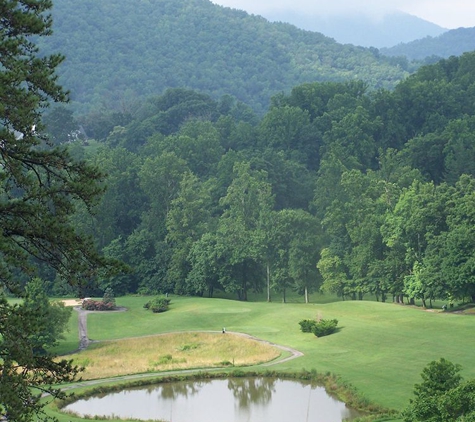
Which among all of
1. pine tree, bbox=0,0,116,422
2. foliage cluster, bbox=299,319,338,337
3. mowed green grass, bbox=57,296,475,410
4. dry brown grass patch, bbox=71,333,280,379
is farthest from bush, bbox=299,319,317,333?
pine tree, bbox=0,0,116,422

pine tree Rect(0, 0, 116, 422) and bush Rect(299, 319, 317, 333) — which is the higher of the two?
pine tree Rect(0, 0, 116, 422)

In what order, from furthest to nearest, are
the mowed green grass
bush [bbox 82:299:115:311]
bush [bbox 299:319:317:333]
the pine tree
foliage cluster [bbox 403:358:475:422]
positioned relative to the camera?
1. bush [bbox 82:299:115:311]
2. bush [bbox 299:319:317:333]
3. the mowed green grass
4. foliage cluster [bbox 403:358:475:422]
5. the pine tree

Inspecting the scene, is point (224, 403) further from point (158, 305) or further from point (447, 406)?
point (158, 305)

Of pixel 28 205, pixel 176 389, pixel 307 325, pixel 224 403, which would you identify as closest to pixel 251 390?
pixel 224 403

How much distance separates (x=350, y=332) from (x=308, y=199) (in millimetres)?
58338

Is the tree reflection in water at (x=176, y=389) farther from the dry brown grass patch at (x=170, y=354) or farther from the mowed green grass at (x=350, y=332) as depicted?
the mowed green grass at (x=350, y=332)

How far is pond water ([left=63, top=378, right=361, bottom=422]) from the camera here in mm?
42594

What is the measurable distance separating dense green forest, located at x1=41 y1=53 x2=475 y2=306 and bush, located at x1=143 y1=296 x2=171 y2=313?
866 cm

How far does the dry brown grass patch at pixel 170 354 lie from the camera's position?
53500 mm

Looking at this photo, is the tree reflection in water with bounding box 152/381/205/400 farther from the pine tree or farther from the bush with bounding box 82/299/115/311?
the pine tree

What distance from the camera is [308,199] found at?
11562 centimetres

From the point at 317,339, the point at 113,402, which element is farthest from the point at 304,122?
the point at 113,402

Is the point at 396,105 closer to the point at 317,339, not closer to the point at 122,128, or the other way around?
the point at 122,128

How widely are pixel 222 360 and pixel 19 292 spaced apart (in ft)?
122
